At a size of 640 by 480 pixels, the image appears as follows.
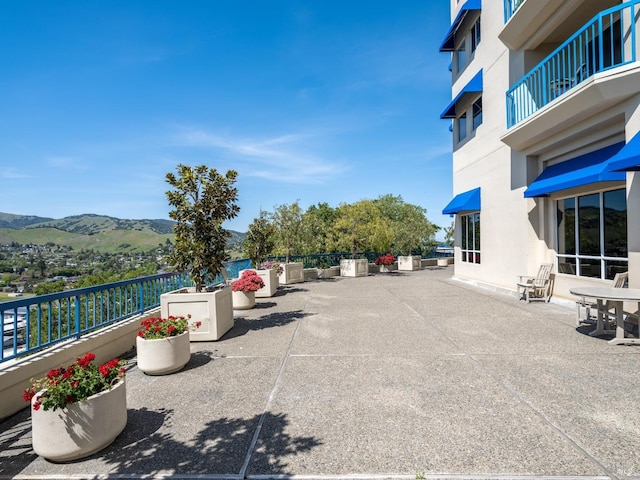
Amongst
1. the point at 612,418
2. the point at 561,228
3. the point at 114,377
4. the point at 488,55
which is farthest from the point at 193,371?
the point at 488,55

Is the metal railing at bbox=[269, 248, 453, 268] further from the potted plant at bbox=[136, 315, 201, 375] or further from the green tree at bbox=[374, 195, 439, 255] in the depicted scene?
the potted plant at bbox=[136, 315, 201, 375]

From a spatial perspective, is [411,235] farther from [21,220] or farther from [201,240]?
[21,220]

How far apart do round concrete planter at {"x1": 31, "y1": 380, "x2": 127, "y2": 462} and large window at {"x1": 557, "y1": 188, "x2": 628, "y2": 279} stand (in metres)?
10.6

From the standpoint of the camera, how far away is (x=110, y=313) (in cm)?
636

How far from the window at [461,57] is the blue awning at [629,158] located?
11.1 m

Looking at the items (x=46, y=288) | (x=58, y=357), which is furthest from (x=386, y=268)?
→ (x=58, y=357)

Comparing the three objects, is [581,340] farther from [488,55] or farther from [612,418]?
[488,55]

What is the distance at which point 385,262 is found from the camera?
2239cm

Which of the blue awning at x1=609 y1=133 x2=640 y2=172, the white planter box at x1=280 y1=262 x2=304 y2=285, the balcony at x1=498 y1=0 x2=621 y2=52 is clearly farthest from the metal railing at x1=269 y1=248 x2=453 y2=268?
the blue awning at x1=609 y1=133 x2=640 y2=172

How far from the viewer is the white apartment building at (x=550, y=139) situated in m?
7.38

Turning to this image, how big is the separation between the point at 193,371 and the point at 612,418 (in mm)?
5375

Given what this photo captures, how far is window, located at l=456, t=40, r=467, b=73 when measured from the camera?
1601 cm

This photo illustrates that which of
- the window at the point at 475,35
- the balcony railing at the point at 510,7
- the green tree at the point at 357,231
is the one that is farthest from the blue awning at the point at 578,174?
the green tree at the point at 357,231

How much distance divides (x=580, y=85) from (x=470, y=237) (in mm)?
8975
